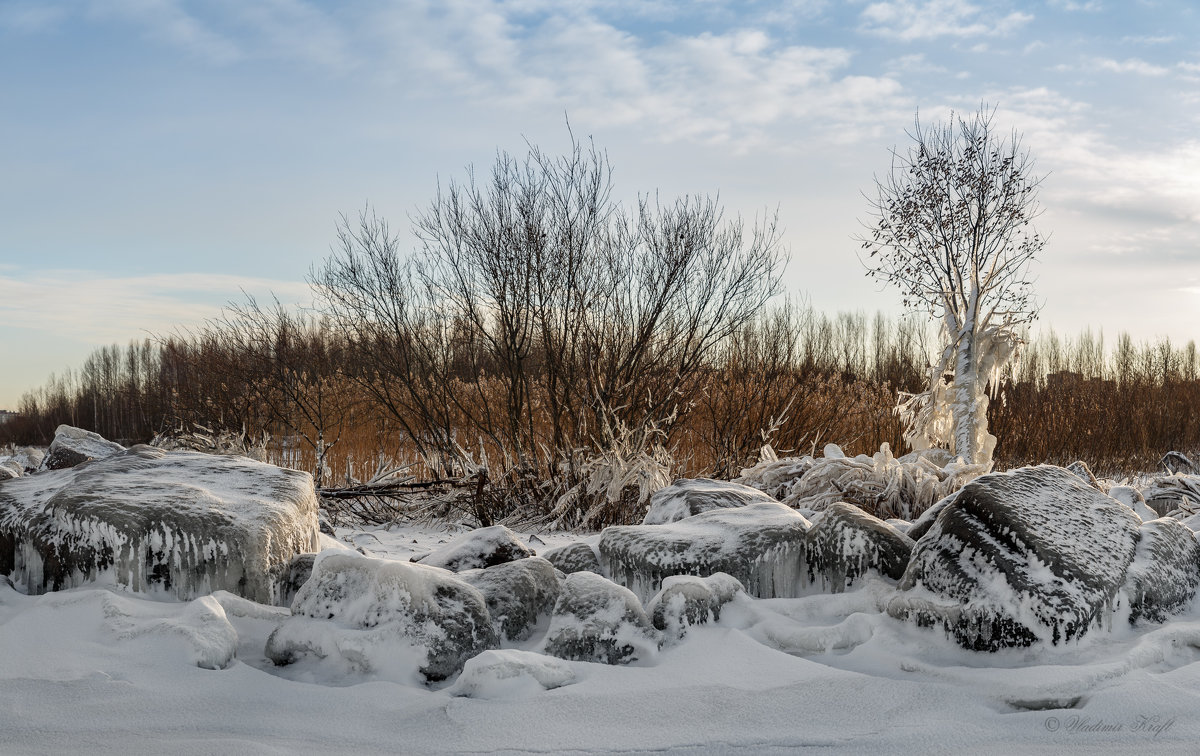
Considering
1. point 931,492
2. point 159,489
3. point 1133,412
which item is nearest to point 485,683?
point 159,489

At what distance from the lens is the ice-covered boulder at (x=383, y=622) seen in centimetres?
240

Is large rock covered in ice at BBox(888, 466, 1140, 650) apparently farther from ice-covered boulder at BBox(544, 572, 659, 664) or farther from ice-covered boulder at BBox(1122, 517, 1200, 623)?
ice-covered boulder at BBox(544, 572, 659, 664)

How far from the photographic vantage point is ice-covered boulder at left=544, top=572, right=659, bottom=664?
8.09 ft

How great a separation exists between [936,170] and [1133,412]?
8707 mm

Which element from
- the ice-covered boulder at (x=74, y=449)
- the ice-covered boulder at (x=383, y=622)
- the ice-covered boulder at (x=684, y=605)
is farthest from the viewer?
the ice-covered boulder at (x=74, y=449)

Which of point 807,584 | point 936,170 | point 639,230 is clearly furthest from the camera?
point 936,170

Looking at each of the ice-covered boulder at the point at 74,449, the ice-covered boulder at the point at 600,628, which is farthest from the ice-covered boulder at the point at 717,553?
the ice-covered boulder at the point at 74,449

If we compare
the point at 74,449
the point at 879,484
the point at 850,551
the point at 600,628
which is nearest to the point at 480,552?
the point at 600,628

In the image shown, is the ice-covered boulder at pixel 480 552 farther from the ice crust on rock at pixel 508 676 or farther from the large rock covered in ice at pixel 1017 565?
the large rock covered in ice at pixel 1017 565

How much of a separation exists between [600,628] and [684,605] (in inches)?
11.8

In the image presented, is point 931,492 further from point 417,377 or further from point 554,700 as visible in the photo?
point 417,377

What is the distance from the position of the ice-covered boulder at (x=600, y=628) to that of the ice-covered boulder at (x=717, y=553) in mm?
581

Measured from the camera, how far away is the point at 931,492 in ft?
17.6

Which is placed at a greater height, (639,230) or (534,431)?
(639,230)
